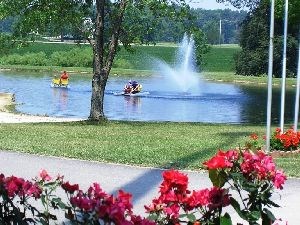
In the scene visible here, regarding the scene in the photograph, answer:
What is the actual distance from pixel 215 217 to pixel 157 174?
21.5ft

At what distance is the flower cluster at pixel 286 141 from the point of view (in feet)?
44.4

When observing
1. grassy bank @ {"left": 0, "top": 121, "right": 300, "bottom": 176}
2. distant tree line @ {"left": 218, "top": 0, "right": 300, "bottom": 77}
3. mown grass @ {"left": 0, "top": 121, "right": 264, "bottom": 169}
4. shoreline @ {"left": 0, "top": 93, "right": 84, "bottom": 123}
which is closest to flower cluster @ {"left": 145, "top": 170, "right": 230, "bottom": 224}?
grassy bank @ {"left": 0, "top": 121, "right": 300, "bottom": 176}

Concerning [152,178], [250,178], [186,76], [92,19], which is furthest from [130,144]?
[186,76]

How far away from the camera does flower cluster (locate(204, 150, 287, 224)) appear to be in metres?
4.34

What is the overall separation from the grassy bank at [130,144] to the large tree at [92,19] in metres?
2.58

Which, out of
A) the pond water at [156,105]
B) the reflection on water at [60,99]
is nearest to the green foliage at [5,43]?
the pond water at [156,105]

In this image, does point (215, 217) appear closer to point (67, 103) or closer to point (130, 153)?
point (130, 153)

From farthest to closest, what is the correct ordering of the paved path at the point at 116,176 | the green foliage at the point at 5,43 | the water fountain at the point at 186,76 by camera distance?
the water fountain at the point at 186,76 → the green foliage at the point at 5,43 → the paved path at the point at 116,176

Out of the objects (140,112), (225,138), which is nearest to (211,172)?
(225,138)

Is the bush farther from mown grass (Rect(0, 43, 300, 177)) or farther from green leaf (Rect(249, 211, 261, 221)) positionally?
mown grass (Rect(0, 43, 300, 177))

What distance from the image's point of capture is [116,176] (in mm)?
10617

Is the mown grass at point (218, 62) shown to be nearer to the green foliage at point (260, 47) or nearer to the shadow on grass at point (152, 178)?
the green foliage at point (260, 47)

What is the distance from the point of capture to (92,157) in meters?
12.4

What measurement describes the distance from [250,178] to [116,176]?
6269 millimetres
